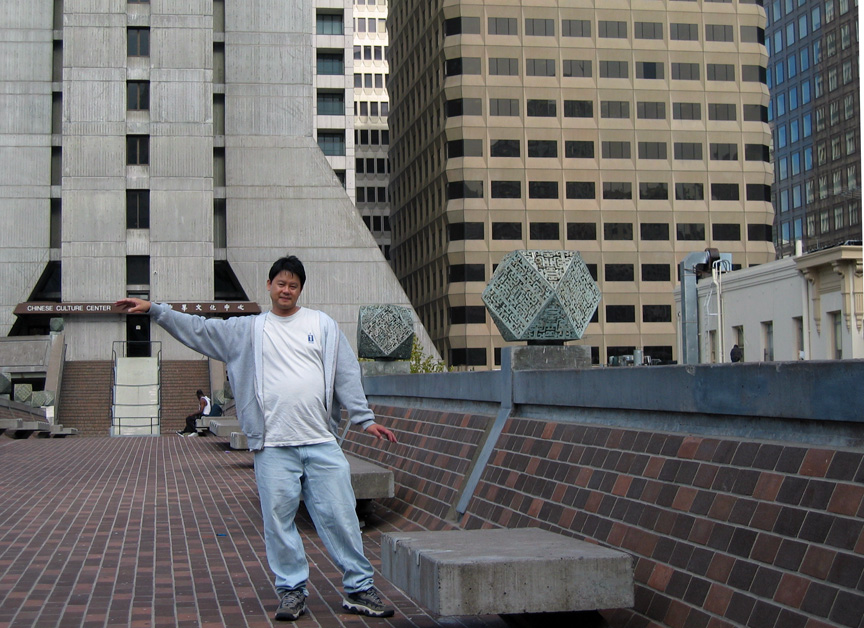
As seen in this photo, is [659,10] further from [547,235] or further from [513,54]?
[547,235]

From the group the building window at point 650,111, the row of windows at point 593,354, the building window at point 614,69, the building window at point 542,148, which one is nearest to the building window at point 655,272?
the row of windows at point 593,354

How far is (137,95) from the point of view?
57.3 metres

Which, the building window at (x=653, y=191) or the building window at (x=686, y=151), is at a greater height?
the building window at (x=686, y=151)

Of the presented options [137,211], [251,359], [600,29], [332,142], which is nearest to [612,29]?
[600,29]

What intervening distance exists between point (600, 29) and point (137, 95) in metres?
33.9

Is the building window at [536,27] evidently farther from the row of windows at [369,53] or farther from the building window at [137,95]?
the row of windows at [369,53]

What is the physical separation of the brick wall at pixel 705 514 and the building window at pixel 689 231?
71.9m

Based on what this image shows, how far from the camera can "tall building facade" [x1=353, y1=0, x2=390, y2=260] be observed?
108 meters

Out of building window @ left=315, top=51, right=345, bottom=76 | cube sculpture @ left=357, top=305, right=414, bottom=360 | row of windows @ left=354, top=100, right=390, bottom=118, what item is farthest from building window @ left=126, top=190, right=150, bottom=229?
row of windows @ left=354, top=100, right=390, bottom=118

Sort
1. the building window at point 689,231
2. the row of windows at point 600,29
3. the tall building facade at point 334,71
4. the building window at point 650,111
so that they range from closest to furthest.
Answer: the tall building facade at point 334,71 → the row of windows at point 600,29 → the building window at point 689,231 → the building window at point 650,111

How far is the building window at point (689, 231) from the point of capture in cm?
7806

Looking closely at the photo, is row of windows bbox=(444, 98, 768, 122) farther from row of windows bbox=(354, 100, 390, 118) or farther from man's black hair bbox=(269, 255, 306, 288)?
man's black hair bbox=(269, 255, 306, 288)

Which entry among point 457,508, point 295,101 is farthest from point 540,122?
point 457,508

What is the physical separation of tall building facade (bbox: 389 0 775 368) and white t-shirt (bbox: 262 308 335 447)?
6825 cm
